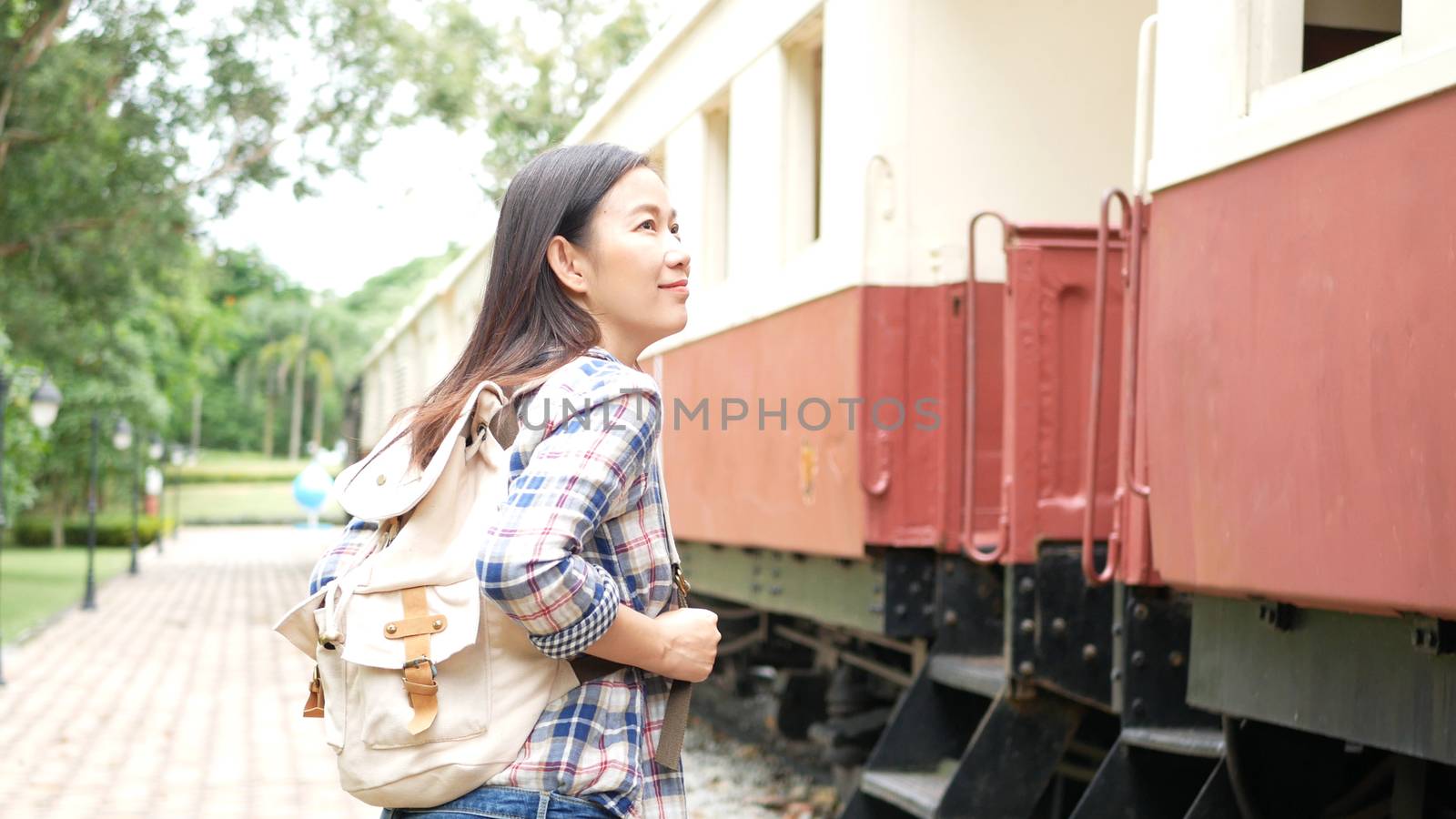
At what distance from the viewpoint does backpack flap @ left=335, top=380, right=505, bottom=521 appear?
5.98 ft

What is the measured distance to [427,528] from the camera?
6.06 feet

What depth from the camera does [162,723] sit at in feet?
34.2

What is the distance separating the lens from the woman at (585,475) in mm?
1795

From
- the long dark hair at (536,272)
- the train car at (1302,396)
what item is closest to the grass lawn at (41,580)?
the train car at (1302,396)

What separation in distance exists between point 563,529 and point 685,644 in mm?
234

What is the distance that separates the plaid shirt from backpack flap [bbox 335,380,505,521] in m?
0.07

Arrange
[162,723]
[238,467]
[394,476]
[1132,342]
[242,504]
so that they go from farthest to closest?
[238,467], [242,504], [162,723], [1132,342], [394,476]

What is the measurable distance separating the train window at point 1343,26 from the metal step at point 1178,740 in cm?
168

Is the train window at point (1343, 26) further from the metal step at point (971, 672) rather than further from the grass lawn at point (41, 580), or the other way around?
the grass lawn at point (41, 580)

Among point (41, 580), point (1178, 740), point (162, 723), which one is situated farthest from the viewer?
point (41, 580)

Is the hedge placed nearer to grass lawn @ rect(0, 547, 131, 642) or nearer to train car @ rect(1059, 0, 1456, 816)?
grass lawn @ rect(0, 547, 131, 642)

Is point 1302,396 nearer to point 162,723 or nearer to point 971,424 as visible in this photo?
point 971,424

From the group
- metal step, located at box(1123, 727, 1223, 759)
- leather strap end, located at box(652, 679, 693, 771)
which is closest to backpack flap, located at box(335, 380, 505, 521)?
leather strap end, located at box(652, 679, 693, 771)

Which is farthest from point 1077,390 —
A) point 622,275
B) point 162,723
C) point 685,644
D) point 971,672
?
point 162,723
